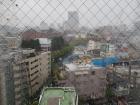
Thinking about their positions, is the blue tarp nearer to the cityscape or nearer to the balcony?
the cityscape

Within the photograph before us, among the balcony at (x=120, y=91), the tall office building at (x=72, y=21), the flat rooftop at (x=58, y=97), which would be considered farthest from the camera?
the balcony at (x=120, y=91)

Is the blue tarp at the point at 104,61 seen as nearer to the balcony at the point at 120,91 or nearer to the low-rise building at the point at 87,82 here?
the low-rise building at the point at 87,82

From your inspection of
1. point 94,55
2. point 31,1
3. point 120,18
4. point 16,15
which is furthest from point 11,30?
point 94,55

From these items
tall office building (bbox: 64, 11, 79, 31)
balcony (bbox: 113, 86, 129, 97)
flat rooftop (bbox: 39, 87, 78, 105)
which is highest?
tall office building (bbox: 64, 11, 79, 31)

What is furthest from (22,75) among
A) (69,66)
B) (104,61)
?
(104,61)

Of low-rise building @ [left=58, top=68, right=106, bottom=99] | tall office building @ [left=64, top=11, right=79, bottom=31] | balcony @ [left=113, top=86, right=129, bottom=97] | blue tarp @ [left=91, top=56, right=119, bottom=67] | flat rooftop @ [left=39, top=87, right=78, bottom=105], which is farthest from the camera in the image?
blue tarp @ [left=91, top=56, right=119, bottom=67]

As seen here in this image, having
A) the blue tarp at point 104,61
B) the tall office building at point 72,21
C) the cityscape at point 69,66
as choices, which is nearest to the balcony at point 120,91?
the cityscape at point 69,66

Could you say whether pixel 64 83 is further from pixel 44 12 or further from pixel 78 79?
pixel 44 12

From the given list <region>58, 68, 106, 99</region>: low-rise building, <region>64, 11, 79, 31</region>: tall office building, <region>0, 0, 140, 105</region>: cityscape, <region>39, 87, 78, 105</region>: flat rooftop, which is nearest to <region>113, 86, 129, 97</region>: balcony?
<region>0, 0, 140, 105</region>: cityscape
